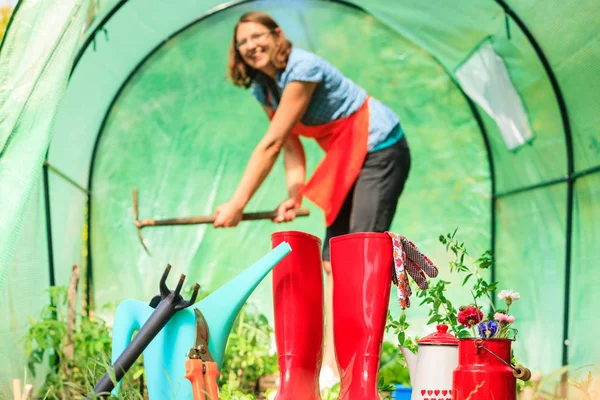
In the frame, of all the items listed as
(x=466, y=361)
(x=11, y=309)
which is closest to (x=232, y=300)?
(x=466, y=361)

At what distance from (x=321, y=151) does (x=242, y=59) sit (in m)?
0.71

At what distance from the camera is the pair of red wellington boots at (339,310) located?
5.57 ft

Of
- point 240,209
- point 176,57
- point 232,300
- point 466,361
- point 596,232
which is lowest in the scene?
point 466,361

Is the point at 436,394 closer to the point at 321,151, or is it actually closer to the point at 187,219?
the point at 187,219

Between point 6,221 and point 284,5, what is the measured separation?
8.44 ft

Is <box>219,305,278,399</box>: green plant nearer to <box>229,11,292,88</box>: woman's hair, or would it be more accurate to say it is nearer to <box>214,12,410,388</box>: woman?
<box>214,12,410,388</box>: woman

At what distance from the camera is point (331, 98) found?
387 cm

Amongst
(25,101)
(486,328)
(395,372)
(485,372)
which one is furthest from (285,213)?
(485,372)

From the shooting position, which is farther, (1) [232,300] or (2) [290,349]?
(2) [290,349]

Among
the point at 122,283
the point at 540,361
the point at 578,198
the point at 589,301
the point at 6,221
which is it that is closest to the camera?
the point at 6,221

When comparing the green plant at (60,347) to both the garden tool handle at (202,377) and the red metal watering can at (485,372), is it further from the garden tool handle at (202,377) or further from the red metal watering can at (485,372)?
the red metal watering can at (485,372)

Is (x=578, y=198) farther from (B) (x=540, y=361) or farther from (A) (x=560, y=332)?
(B) (x=540, y=361)

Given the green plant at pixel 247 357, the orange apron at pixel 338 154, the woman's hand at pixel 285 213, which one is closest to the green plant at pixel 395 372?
the green plant at pixel 247 357

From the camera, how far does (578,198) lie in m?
3.29
